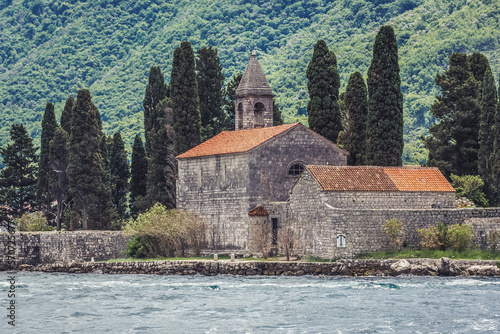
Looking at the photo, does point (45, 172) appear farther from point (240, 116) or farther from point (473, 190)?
point (473, 190)

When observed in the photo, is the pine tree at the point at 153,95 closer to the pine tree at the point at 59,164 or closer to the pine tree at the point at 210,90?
the pine tree at the point at 210,90

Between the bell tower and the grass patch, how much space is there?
16898 mm

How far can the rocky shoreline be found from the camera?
163 ft

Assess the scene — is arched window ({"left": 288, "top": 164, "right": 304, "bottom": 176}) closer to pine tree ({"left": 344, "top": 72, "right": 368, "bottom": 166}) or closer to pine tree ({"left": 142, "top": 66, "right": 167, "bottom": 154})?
pine tree ({"left": 344, "top": 72, "right": 368, "bottom": 166})

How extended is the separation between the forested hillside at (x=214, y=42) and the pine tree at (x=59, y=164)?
112 feet

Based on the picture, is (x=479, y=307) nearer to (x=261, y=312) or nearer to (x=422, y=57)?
(x=261, y=312)

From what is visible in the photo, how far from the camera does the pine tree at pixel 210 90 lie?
78250 millimetres

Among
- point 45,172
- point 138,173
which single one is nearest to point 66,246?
point 45,172

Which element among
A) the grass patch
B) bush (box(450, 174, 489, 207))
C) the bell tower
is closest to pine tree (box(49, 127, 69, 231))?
the bell tower

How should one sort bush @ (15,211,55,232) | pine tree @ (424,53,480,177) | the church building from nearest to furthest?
the church building < pine tree @ (424,53,480,177) < bush @ (15,211,55,232)

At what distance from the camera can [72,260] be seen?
67438 millimetres

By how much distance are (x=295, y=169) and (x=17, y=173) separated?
27.2 metres

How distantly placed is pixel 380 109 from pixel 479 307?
80.7ft

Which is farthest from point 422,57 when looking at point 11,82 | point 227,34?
point 11,82
